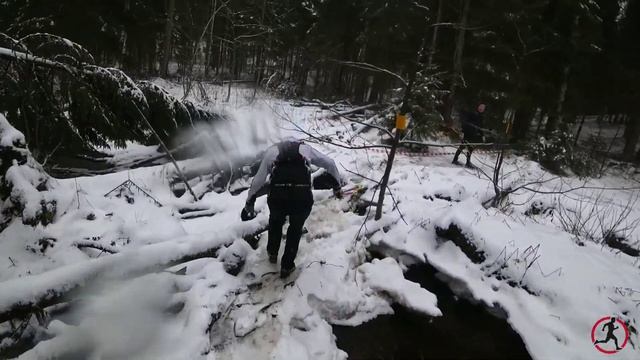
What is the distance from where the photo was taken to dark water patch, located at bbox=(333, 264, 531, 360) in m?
3.55

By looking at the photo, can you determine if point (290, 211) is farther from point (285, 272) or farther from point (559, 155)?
point (559, 155)

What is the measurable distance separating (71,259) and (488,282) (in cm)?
476

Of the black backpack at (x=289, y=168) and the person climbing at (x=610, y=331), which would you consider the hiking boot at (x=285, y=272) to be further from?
the person climbing at (x=610, y=331)

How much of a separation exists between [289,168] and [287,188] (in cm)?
24

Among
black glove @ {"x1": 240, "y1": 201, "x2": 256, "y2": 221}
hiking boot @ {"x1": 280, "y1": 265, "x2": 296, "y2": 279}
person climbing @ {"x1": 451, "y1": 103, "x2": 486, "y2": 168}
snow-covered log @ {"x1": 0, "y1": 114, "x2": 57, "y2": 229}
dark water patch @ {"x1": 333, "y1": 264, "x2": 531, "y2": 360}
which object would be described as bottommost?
dark water patch @ {"x1": 333, "y1": 264, "x2": 531, "y2": 360}

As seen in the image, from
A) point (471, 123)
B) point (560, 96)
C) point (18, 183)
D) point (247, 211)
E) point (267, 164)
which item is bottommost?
point (247, 211)

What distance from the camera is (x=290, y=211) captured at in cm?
405

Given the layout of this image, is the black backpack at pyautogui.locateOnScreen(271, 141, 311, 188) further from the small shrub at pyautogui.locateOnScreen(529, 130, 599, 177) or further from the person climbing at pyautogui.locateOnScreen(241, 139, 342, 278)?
the small shrub at pyautogui.locateOnScreen(529, 130, 599, 177)

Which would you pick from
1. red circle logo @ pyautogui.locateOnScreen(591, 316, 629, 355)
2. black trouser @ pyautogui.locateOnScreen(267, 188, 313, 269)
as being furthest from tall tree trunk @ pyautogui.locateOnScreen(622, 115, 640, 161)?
black trouser @ pyautogui.locateOnScreen(267, 188, 313, 269)

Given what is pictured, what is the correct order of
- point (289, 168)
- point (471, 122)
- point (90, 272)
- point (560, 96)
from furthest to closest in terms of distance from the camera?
1. point (560, 96)
2. point (471, 122)
3. point (289, 168)
4. point (90, 272)

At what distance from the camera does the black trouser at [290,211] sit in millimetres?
3973

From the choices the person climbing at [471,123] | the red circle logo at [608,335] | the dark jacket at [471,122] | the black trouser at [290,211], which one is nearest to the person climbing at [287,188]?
the black trouser at [290,211]

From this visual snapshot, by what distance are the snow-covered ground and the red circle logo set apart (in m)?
0.06

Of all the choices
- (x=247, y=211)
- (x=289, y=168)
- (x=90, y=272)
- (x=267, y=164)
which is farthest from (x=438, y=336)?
(x=90, y=272)
